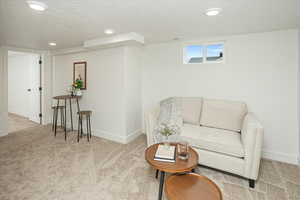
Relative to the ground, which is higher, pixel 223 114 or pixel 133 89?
pixel 133 89

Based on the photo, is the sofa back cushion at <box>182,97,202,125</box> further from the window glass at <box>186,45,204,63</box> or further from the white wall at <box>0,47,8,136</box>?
the white wall at <box>0,47,8,136</box>

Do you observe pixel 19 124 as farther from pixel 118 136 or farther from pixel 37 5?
pixel 37 5

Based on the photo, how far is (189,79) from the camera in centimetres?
327

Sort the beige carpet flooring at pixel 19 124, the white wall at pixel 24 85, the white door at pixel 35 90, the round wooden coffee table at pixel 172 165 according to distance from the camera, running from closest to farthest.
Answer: the round wooden coffee table at pixel 172 165 → the beige carpet flooring at pixel 19 124 → the white door at pixel 35 90 → the white wall at pixel 24 85

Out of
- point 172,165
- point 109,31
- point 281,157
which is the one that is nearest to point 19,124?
point 109,31

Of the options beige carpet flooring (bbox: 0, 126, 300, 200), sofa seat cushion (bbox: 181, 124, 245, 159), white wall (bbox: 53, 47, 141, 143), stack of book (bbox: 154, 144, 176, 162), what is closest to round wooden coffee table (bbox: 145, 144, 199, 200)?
stack of book (bbox: 154, 144, 176, 162)

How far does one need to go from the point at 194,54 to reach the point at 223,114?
4.70 ft

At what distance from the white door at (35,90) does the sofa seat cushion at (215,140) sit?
472 cm

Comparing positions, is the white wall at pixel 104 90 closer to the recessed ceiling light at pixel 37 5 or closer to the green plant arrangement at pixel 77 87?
the green plant arrangement at pixel 77 87

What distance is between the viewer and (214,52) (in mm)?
3074

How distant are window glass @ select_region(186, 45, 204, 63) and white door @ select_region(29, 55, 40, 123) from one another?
4474mm

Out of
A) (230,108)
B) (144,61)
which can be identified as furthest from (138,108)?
(230,108)

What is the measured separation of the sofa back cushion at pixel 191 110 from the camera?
9.66 ft

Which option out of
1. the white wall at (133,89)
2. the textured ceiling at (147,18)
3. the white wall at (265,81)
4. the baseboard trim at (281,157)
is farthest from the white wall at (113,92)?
the baseboard trim at (281,157)
